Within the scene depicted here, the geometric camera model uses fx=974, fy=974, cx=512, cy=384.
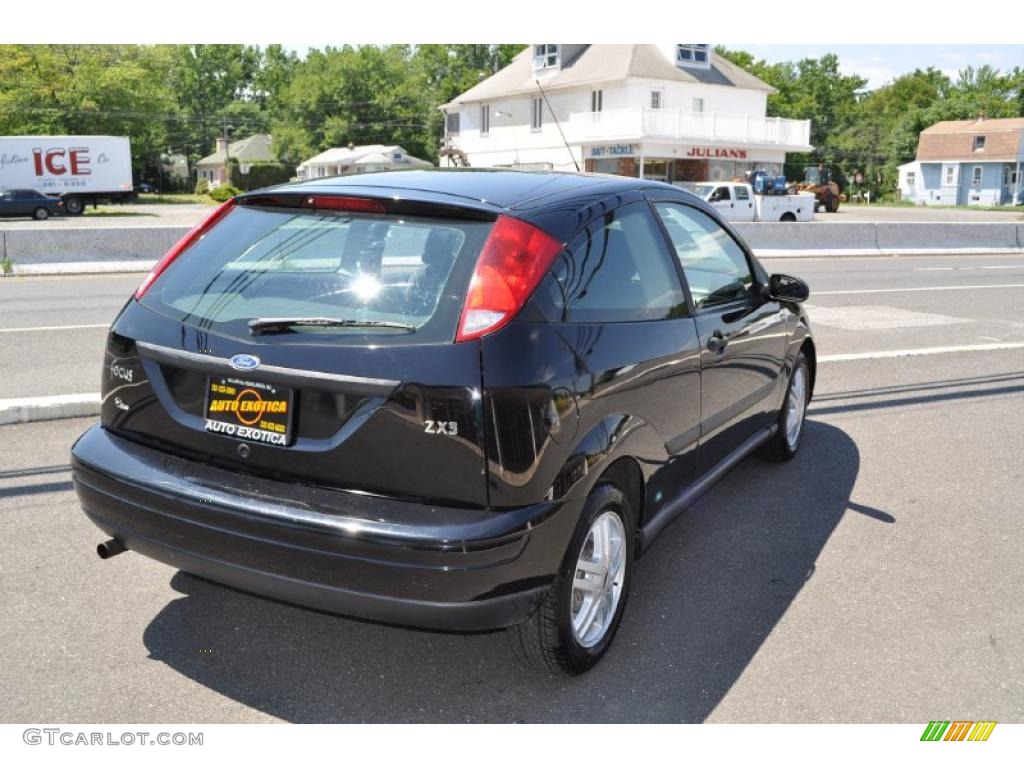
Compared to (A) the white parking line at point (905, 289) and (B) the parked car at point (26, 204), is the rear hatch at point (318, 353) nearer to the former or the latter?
(A) the white parking line at point (905, 289)

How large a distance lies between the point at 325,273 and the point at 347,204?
257mm

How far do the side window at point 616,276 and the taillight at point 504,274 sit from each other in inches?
2.5

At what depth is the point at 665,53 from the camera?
50562 mm

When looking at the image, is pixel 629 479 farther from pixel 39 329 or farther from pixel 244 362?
pixel 39 329

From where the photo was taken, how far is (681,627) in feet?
12.5

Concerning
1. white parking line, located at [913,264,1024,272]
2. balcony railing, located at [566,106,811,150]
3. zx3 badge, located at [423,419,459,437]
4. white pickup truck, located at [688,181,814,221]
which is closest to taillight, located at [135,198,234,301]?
zx3 badge, located at [423,419,459,437]

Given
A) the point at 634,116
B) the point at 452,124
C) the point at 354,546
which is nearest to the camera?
the point at 354,546

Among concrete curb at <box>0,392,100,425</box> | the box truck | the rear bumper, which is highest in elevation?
the box truck

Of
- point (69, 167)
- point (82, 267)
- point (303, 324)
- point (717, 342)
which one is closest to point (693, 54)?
point (69, 167)

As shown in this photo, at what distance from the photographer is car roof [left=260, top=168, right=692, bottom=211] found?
11.2ft

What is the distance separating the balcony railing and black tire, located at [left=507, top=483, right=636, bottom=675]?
147ft

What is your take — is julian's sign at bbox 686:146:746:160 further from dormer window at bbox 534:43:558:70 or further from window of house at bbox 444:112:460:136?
window of house at bbox 444:112:460:136

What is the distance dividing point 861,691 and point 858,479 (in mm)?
2550
